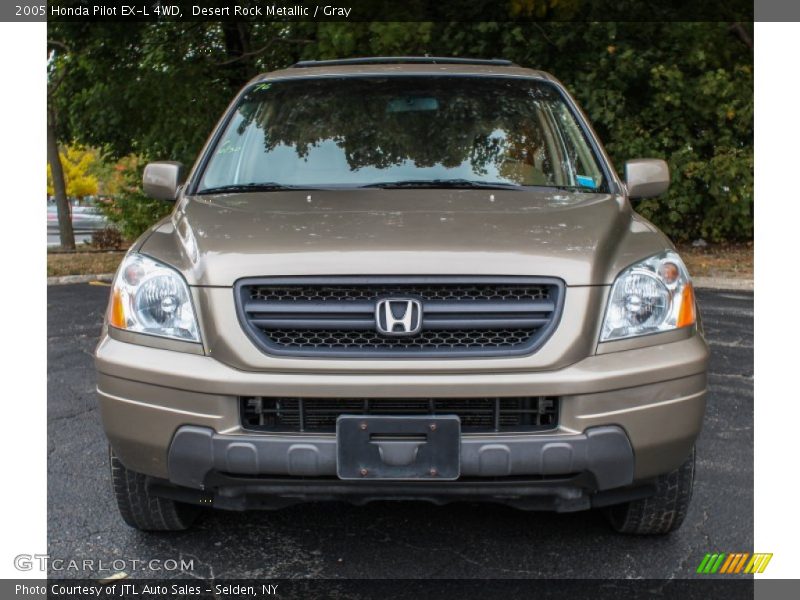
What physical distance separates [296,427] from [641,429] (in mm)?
1103

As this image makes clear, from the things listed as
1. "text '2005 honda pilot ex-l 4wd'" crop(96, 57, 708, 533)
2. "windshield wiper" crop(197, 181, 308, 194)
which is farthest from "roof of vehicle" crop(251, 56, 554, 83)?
"text '2005 honda pilot ex-l 4wd'" crop(96, 57, 708, 533)

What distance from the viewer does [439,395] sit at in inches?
110

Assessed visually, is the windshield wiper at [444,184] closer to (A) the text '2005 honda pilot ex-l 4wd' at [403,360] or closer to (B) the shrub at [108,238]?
(A) the text '2005 honda pilot ex-l 4wd' at [403,360]

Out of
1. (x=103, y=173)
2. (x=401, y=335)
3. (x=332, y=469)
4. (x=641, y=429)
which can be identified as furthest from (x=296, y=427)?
(x=103, y=173)

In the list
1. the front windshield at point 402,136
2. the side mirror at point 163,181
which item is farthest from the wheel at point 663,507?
the side mirror at point 163,181

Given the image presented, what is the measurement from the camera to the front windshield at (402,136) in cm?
377

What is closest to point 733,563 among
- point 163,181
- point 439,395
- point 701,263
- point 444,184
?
point 439,395

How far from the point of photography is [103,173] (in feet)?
194

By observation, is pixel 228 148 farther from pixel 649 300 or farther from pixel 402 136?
pixel 649 300

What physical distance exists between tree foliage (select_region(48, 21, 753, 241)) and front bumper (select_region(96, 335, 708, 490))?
33.8 ft

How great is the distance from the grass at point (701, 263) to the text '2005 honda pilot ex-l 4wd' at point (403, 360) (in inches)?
366

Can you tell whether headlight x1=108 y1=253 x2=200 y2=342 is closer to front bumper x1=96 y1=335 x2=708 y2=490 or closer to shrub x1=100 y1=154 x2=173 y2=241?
front bumper x1=96 y1=335 x2=708 y2=490

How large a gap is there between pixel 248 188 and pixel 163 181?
0.56 m

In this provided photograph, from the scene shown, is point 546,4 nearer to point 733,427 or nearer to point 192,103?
point 192,103
